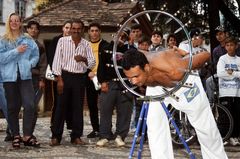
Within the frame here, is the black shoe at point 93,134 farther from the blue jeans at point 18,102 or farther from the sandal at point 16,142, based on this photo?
the sandal at point 16,142

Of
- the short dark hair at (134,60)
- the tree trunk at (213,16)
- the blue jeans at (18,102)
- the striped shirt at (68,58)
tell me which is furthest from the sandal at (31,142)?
the tree trunk at (213,16)

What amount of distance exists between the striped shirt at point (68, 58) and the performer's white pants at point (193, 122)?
282 cm

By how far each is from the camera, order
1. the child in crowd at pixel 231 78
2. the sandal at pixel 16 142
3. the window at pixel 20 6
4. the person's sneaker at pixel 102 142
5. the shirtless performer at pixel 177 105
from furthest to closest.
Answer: the window at pixel 20 6 < the child in crowd at pixel 231 78 < the person's sneaker at pixel 102 142 < the sandal at pixel 16 142 < the shirtless performer at pixel 177 105

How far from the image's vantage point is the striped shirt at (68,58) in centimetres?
770

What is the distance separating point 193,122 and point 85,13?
45.0 feet

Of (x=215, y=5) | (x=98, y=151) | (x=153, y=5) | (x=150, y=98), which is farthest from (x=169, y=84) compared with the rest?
(x=153, y=5)

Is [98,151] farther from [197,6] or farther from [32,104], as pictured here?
[197,6]

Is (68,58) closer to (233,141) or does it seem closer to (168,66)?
(233,141)

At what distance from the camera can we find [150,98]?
194 inches

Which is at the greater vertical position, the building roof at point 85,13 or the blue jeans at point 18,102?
the building roof at point 85,13

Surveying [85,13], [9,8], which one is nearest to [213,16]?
[85,13]

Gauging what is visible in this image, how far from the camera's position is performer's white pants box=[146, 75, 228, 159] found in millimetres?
5012

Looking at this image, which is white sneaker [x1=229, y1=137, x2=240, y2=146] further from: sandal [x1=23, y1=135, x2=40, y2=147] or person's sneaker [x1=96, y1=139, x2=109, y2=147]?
sandal [x1=23, y1=135, x2=40, y2=147]

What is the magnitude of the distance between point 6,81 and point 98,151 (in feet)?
5.82
